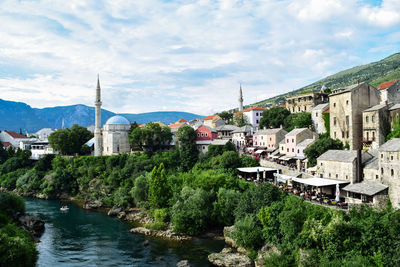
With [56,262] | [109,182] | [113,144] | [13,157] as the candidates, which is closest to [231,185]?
[56,262]

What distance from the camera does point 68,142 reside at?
6906 centimetres

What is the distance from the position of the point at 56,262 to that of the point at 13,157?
182 feet

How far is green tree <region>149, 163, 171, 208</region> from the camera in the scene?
40094 millimetres

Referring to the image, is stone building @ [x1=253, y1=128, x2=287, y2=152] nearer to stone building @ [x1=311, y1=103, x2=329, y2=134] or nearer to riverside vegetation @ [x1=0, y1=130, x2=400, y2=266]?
stone building @ [x1=311, y1=103, x2=329, y2=134]

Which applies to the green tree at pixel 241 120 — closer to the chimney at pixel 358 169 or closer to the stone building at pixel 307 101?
the stone building at pixel 307 101

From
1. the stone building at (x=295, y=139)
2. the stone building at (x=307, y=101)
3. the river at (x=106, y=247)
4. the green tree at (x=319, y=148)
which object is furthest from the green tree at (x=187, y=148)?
the green tree at (x=319, y=148)

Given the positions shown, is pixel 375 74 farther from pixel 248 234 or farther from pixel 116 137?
pixel 248 234

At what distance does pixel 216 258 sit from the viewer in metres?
27.4

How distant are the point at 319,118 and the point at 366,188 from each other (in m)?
25.5

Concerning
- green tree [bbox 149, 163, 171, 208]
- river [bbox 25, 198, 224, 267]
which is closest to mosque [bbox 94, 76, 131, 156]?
river [bbox 25, 198, 224, 267]

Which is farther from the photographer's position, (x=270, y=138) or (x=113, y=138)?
(x=113, y=138)

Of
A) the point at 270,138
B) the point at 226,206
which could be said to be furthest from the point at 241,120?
the point at 226,206

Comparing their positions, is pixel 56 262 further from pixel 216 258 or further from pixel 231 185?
pixel 231 185

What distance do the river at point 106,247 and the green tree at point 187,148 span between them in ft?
56.0
